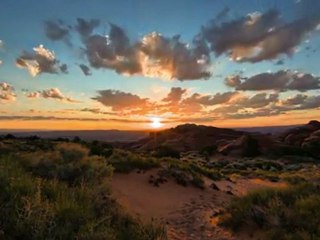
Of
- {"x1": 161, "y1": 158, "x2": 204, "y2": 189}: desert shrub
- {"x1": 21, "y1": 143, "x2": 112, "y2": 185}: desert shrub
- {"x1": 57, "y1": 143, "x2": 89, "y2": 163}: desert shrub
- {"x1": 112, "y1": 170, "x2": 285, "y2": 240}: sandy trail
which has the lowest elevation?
{"x1": 112, "y1": 170, "x2": 285, "y2": 240}: sandy trail

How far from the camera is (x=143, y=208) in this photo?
1534 cm

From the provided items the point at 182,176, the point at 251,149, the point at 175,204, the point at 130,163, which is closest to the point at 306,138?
the point at 251,149

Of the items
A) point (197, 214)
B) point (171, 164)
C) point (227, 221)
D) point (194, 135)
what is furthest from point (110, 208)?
point (194, 135)

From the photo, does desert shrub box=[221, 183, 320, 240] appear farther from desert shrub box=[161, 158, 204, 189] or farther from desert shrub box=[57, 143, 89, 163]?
desert shrub box=[57, 143, 89, 163]

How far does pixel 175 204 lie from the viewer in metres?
16.5

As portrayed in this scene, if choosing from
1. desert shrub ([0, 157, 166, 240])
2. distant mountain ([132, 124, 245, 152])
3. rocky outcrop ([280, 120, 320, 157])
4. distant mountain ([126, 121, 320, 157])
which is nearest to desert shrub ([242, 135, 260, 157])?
distant mountain ([126, 121, 320, 157])

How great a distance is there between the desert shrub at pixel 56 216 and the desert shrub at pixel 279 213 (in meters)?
3.35

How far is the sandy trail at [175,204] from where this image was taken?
11.7 metres

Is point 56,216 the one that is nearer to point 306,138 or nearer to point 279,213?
point 279,213

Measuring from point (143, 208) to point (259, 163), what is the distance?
112 feet

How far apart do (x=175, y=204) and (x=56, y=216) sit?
10.0 meters

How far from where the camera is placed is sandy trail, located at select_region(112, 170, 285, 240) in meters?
11.7

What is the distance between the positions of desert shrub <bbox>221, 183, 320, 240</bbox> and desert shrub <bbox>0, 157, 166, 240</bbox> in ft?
11.0

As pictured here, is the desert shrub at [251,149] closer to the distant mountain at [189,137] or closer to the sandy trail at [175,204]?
the distant mountain at [189,137]
